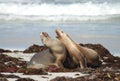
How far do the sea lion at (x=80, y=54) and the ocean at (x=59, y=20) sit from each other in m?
3.88

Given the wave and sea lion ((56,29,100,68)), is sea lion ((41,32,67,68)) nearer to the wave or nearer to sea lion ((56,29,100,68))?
sea lion ((56,29,100,68))

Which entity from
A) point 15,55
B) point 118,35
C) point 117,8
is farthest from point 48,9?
point 15,55

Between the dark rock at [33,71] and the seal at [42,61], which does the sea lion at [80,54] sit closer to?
the seal at [42,61]

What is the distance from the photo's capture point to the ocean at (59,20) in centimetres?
1583

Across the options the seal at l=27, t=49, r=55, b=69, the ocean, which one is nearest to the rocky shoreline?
the seal at l=27, t=49, r=55, b=69

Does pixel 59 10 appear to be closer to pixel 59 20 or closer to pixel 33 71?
pixel 59 20

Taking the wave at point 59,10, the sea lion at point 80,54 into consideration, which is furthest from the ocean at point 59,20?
the sea lion at point 80,54

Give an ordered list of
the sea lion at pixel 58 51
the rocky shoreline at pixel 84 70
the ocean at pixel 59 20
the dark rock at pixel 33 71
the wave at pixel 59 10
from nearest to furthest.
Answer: the rocky shoreline at pixel 84 70 → the dark rock at pixel 33 71 → the sea lion at pixel 58 51 → the ocean at pixel 59 20 → the wave at pixel 59 10

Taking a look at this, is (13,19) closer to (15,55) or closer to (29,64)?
(15,55)

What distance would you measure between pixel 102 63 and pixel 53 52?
1.42 meters

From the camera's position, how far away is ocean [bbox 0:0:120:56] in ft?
51.9

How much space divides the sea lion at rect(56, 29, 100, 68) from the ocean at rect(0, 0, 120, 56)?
12.7 feet

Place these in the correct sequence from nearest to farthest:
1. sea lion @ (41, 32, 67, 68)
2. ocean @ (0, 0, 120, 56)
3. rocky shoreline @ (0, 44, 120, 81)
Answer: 1. rocky shoreline @ (0, 44, 120, 81)
2. sea lion @ (41, 32, 67, 68)
3. ocean @ (0, 0, 120, 56)

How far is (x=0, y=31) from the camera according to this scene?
1822cm
